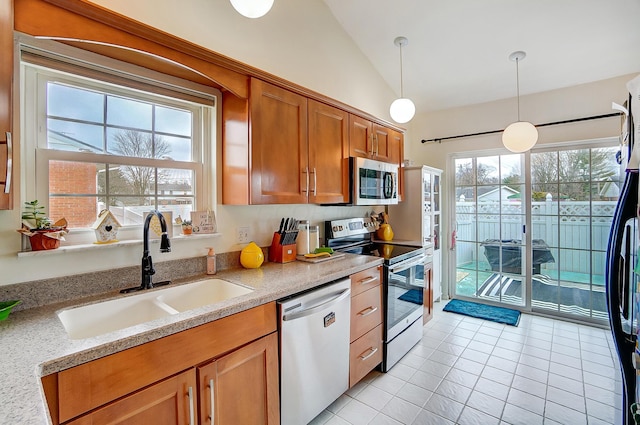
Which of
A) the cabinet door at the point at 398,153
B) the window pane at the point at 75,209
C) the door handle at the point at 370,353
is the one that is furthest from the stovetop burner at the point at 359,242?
the window pane at the point at 75,209

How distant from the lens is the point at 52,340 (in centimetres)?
103

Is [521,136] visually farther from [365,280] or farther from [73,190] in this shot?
[73,190]

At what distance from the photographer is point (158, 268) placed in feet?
5.67

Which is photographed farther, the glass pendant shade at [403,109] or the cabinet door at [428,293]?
the cabinet door at [428,293]

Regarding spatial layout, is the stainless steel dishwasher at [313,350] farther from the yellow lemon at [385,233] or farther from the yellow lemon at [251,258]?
the yellow lemon at [385,233]

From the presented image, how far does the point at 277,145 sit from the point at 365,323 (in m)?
1.40

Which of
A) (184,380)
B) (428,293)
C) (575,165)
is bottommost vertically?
(428,293)

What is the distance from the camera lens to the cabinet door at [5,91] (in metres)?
1.00

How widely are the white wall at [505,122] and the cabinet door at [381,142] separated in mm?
1231

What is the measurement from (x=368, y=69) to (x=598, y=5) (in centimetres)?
192

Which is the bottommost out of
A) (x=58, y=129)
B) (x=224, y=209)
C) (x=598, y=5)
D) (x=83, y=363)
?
(x=83, y=363)

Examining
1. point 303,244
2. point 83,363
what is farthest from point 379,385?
point 83,363

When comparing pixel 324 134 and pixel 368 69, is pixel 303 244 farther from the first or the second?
pixel 368 69

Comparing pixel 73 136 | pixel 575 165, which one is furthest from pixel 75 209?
pixel 575 165
